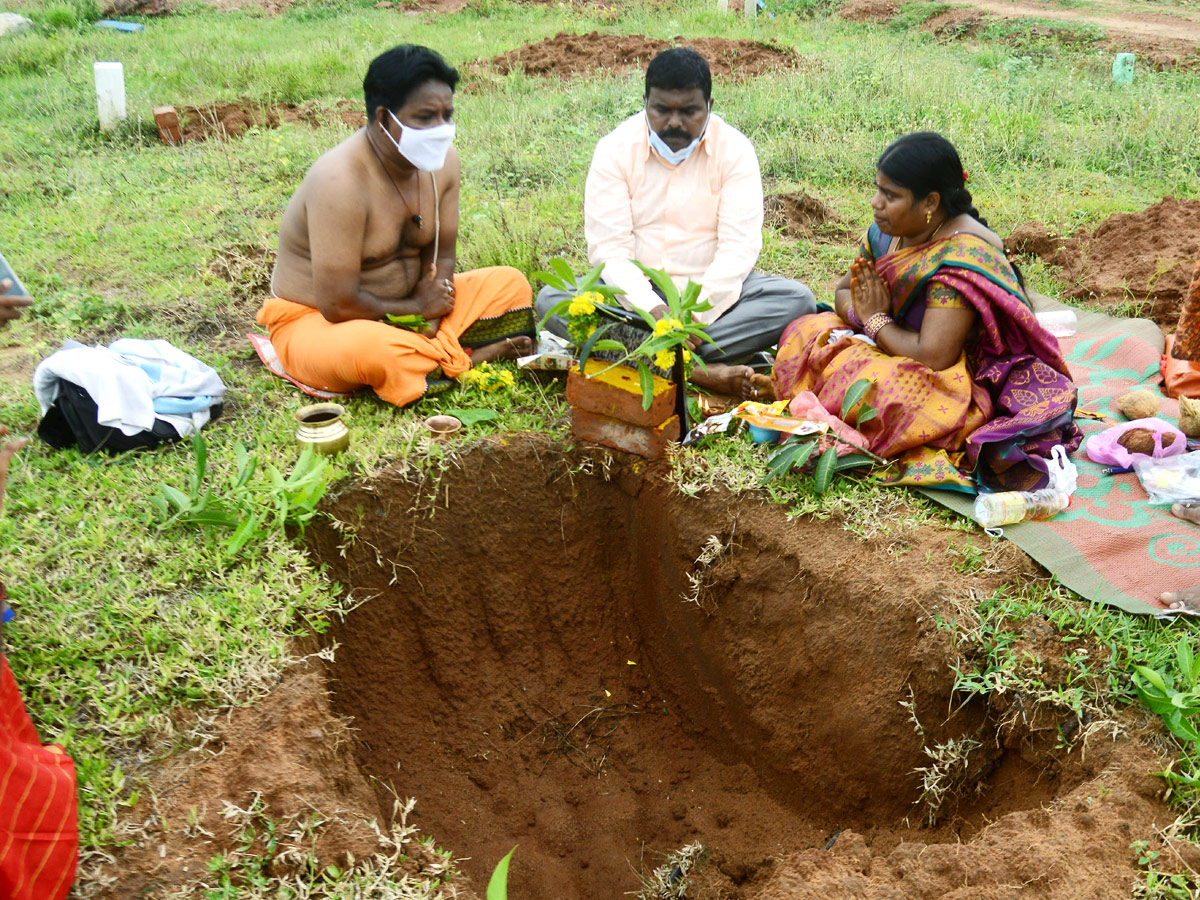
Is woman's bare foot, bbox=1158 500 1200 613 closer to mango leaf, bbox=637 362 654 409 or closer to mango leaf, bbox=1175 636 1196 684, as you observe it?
mango leaf, bbox=1175 636 1196 684

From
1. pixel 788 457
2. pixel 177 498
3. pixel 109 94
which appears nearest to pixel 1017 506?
pixel 788 457

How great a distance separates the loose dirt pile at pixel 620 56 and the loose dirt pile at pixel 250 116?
2052 millimetres

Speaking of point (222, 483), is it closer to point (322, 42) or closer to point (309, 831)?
point (309, 831)

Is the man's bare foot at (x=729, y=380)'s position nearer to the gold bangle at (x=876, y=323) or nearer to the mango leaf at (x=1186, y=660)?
the gold bangle at (x=876, y=323)

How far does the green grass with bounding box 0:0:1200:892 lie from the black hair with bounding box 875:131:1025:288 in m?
1.10

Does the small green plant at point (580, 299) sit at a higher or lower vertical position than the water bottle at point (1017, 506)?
higher

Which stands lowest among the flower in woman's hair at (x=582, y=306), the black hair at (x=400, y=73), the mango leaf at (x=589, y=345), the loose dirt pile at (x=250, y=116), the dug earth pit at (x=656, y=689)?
the dug earth pit at (x=656, y=689)

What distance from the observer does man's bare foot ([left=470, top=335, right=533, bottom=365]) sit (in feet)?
13.3

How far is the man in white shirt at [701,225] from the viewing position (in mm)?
3922

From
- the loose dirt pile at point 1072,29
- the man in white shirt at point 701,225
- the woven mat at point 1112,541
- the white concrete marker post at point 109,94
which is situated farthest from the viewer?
the loose dirt pile at point 1072,29

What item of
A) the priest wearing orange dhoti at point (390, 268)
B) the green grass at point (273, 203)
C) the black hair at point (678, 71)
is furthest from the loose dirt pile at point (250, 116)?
the black hair at point (678, 71)

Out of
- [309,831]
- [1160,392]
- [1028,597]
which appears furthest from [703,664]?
[1160,392]

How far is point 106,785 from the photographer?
2.30m

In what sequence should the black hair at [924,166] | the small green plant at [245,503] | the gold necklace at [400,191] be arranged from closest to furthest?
the small green plant at [245,503]
the black hair at [924,166]
the gold necklace at [400,191]
